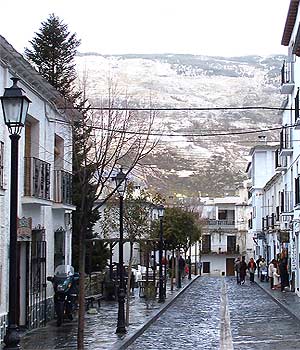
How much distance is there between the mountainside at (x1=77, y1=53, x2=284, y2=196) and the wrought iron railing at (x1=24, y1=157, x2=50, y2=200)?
43.5 m

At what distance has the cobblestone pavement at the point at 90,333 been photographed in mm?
17469

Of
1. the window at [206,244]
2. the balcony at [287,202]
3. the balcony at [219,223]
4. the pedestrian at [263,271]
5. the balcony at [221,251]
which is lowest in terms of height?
the pedestrian at [263,271]

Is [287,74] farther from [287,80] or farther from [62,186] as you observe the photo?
[62,186]

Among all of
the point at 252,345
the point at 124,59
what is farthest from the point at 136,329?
the point at 124,59

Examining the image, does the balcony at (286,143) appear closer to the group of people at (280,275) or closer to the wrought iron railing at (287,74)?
the wrought iron railing at (287,74)

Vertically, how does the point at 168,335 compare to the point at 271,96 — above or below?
below

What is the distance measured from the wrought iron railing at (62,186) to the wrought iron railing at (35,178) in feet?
5.81

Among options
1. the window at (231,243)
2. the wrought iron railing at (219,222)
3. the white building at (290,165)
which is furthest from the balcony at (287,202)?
the window at (231,243)

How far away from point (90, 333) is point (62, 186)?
552 cm

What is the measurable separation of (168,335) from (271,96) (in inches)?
4645

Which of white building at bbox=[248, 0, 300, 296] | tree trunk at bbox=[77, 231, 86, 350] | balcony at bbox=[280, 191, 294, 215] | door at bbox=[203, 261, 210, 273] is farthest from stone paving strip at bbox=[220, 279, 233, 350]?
door at bbox=[203, 261, 210, 273]

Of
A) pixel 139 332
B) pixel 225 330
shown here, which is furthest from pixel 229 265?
pixel 139 332

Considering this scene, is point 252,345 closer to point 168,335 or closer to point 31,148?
point 168,335

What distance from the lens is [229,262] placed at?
316 ft
